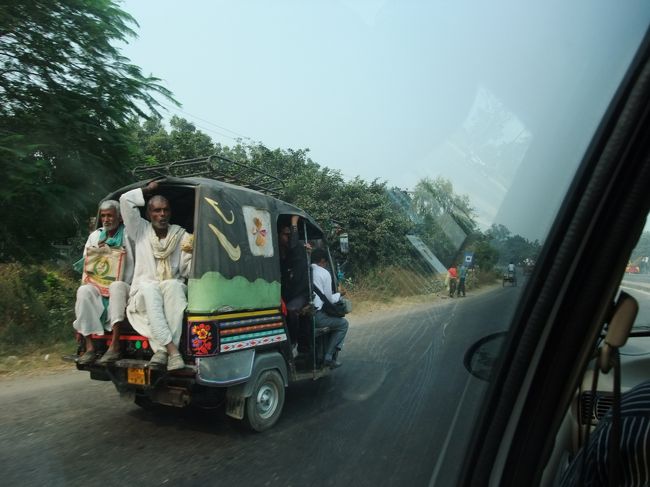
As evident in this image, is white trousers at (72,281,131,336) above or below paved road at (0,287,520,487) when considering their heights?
above

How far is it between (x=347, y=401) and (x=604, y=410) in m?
1.51

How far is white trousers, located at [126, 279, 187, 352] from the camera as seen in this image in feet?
11.9

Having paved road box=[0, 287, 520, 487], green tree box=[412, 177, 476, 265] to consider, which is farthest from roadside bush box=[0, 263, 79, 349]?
green tree box=[412, 177, 476, 265]

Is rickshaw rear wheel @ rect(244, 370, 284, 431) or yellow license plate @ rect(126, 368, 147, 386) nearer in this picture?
yellow license plate @ rect(126, 368, 147, 386)

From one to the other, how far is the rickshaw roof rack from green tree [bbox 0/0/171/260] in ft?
Result: 1.56

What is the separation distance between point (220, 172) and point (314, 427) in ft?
7.07

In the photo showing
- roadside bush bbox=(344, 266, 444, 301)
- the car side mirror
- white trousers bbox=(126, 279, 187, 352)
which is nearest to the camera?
the car side mirror

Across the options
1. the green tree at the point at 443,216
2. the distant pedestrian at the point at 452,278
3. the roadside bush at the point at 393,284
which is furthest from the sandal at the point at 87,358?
the distant pedestrian at the point at 452,278

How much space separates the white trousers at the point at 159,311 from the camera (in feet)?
11.9

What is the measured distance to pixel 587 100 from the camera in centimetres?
133

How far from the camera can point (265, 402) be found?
399 centimetres

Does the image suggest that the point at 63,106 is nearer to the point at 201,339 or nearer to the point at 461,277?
the point at 201,339

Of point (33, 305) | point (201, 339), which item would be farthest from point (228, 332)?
point (33, 305)

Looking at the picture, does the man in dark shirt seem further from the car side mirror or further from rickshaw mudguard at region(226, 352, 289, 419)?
the car side mirror
